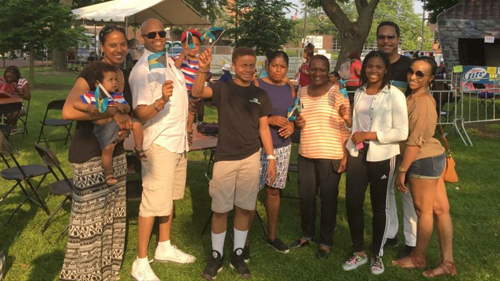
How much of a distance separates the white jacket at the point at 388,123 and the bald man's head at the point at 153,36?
5.20ft

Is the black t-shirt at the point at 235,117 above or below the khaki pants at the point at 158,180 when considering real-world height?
above

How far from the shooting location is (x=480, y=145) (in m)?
8.06

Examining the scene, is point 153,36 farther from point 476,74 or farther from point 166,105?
point 476,74

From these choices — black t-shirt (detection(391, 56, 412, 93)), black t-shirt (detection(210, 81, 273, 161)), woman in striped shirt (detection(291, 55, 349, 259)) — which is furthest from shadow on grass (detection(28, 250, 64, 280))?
black t-shirt (detection(391, 56, 412, 93))

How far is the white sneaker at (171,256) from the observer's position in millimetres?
3561

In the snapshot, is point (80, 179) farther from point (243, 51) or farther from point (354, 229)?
point (354, 229)

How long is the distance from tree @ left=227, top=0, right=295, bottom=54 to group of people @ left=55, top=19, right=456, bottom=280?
21.1m

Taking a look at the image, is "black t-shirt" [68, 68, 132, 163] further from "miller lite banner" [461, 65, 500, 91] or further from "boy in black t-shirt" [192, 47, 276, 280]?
"miller lite banner" [461, 65, 500, 91]

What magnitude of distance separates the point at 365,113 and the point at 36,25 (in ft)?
44.9

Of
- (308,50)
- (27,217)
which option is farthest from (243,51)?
(308,50)

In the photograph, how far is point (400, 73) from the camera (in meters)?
3.68

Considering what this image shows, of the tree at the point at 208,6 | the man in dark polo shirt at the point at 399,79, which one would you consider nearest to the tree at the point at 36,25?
the man in dark polo shirt at the point at 399,79

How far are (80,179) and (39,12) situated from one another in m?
13.5

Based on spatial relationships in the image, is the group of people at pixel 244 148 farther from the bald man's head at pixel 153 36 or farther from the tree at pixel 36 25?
the tree at pixel 36 25
